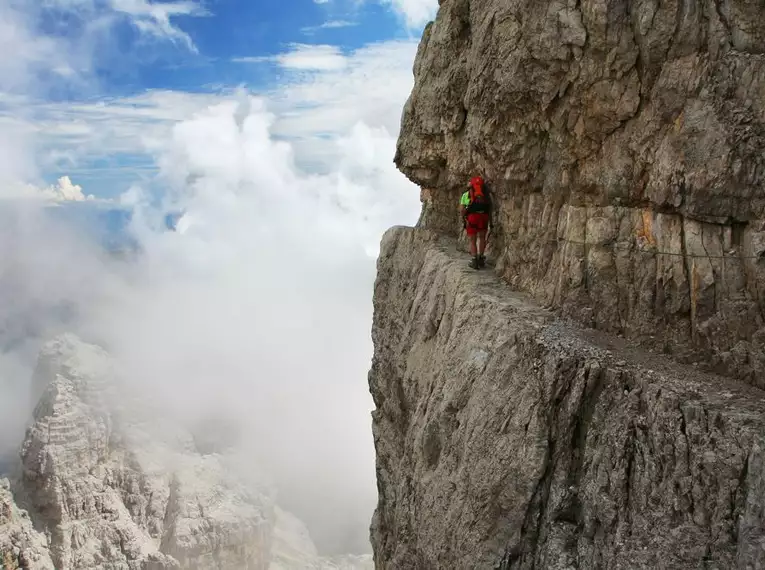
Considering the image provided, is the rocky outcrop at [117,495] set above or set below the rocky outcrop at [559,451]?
below

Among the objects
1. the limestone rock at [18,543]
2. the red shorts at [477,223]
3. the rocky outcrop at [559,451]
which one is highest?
the red shorts at [477,223]

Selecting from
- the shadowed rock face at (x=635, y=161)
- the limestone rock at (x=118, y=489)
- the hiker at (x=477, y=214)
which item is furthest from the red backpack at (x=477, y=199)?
the limestone rock at (x=118, y=489)

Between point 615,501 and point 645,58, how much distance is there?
8093 mm

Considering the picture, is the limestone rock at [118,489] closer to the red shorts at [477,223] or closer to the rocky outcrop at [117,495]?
the rocky outcrop at [117,495]

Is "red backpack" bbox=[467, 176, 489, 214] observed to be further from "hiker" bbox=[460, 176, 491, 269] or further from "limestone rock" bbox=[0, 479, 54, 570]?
"limestone rock" bbox=[0, 479, 54, 570]

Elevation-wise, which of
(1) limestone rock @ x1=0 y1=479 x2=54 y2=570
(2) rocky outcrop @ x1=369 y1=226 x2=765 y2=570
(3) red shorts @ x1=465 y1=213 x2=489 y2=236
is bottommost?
(1) limestone rock @ x1=0 y1=479 x2=54 y2=570

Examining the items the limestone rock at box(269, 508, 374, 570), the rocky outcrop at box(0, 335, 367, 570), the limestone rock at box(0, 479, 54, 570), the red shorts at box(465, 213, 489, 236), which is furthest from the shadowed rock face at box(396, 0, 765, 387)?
the limestone rock at box(269, 508, 374, 570)

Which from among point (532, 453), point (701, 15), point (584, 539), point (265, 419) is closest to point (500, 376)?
point (532, 453)

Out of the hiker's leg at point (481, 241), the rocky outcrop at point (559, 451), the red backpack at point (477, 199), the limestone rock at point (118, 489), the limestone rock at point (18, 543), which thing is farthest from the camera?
the limestone rock at point (118, 489)

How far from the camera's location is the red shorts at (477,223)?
57.3 ft

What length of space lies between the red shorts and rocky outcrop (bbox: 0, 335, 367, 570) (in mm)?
46714

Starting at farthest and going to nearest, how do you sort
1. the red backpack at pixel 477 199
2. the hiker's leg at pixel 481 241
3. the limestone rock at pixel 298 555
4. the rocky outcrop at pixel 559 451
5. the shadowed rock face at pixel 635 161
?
the limestone rock at pixel 298 555 < the hiker's leg at pixel 481 241 < the red backpack at pixel 477 199 < the shadowed rock face at pixel 635 161 < the rocky outcrop at pixel 559 451

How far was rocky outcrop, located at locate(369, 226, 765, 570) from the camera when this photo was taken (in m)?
8.09

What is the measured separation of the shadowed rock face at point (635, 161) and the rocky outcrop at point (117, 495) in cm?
4948
